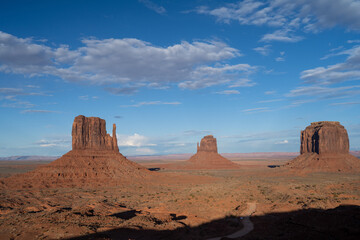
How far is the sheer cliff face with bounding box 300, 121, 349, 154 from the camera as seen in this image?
94.2m

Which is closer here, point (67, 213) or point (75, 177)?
point (67, 213)

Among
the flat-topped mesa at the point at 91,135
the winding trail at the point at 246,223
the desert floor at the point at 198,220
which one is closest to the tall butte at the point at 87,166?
the flat-topped mesa at the point at 91,135

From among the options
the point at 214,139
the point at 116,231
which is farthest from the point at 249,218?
the point at 214,139

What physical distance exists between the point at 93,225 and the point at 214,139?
12758 cm

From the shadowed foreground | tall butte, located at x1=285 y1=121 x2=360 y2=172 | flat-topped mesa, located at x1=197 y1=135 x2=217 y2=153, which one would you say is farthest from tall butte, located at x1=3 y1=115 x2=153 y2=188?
flat-topped mesa, located at x1=197 y1=135 x2=217 y2=153

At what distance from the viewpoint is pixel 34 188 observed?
169 ft

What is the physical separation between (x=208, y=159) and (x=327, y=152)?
195ft

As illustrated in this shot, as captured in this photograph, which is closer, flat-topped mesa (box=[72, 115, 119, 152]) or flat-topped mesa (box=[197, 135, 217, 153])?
flat-topped mesa (box=[72, 115, 119, 152])

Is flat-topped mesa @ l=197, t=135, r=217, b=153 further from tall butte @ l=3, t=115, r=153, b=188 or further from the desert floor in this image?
the desert floor

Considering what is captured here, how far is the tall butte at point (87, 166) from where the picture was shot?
187 feet

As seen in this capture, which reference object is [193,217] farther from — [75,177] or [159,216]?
[75,177]

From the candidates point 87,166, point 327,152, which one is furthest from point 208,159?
point 87,166

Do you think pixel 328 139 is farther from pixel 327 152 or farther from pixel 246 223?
pixel 246 223

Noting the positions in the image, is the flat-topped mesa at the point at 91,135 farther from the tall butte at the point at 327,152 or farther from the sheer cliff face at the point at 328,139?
the sheer cliff face at the point at 328,139
